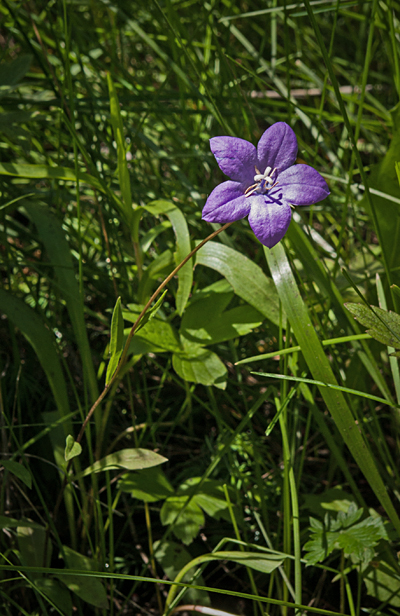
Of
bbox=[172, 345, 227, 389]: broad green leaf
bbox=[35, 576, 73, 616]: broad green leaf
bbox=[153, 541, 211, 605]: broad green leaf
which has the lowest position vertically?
bbox=[153, 541, 211, 605]: broad green leaf

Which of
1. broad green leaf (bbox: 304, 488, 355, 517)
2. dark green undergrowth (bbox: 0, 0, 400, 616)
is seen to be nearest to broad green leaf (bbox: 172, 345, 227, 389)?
dark green undergrowth (bbox: 0, 0, 400, 616)

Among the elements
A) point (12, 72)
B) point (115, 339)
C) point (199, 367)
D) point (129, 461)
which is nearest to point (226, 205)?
point (115, 339)

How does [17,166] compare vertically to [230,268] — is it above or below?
above

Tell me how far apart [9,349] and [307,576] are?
131 cm

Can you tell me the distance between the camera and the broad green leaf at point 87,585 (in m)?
1.29

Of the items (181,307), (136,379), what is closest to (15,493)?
(136,379)

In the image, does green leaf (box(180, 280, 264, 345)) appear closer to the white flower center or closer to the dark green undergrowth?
the dark green undergrowth

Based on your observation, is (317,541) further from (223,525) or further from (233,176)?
(233,176)

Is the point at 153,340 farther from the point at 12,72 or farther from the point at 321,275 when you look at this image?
the point at 12,72

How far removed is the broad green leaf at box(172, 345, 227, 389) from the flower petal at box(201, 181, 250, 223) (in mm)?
554

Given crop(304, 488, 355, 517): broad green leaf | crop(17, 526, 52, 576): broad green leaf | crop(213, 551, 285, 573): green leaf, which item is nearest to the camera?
crop(213, 551, 285, 573): green leaf

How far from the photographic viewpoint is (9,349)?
6.26ft

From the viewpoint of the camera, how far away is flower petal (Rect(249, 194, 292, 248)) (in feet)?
3.28

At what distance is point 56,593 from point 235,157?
120cm
